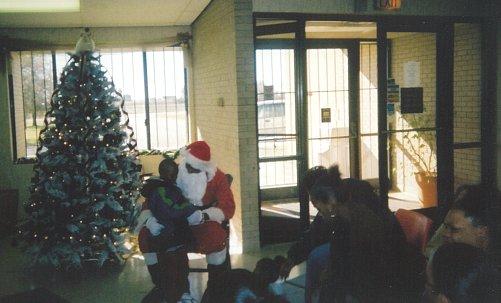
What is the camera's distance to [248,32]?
4570 millimetres

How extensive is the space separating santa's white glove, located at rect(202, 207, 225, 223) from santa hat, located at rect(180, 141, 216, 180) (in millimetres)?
287

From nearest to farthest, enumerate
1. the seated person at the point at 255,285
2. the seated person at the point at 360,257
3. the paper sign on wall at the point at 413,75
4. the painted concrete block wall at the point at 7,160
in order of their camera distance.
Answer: the seated person at the point at 255,285, the seated person at the point at 360,257, the paper sign on wall at the point at 413,75, the painted concrete block wall at the point at 7,160

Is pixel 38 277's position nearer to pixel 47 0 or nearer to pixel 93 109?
pixel 93 109

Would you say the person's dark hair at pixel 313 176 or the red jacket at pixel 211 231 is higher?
the person's dark hair at pixel 313 176

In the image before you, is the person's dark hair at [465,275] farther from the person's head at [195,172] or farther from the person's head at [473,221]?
the person's head at [195,172]

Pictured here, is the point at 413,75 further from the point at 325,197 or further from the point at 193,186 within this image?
the point at 325,197

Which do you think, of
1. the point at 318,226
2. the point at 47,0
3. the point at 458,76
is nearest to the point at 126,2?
the point at 47,0

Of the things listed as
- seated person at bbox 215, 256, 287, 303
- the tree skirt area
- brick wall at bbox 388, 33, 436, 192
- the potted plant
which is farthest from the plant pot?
the tree skirt area

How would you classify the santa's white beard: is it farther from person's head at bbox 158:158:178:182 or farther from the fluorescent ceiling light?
the fluorescent ceiling light

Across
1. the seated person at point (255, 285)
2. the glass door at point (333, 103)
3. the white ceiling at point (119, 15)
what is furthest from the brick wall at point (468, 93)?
the seated person at point (255, 285)

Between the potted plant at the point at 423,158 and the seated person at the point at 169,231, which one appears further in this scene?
the potted plant at the point at 423,158

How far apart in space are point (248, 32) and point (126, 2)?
1540mm

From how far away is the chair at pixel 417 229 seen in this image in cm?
279

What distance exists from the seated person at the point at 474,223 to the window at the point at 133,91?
17.7 ft
